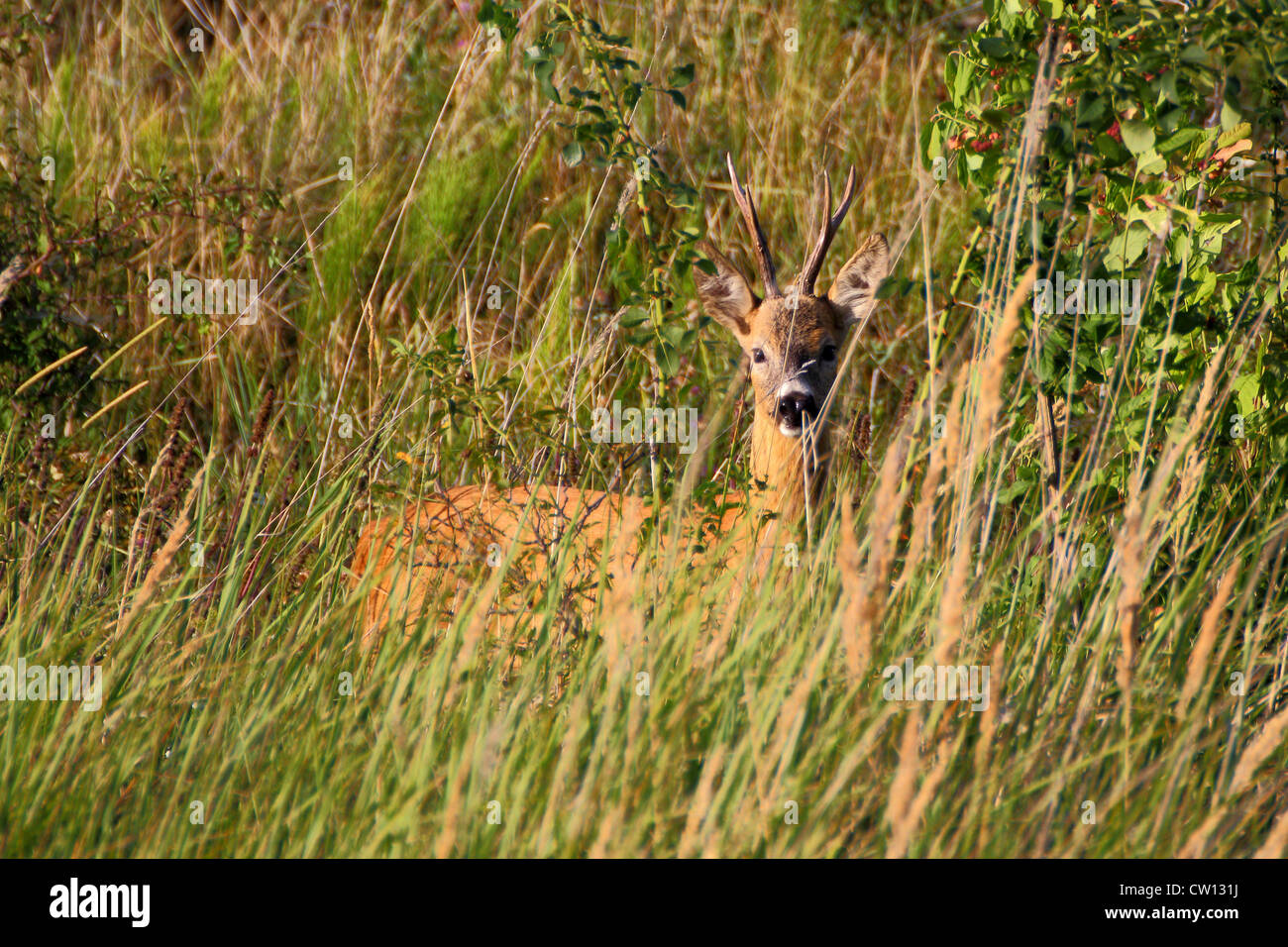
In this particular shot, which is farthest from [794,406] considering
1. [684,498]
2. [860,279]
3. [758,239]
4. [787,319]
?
[684,498]

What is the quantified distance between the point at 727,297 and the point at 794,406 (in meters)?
0.67

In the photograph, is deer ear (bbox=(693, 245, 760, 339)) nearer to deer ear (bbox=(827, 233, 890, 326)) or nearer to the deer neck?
deer ear (bbox=(827, 233, 890, 326))

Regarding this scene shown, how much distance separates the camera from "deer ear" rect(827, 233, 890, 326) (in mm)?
4734

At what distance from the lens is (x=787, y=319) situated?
15.8 feet

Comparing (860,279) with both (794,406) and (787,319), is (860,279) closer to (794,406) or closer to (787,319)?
(787,319)

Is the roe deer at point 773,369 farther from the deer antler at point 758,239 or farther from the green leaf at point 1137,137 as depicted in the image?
the green leaf at point 1137,137

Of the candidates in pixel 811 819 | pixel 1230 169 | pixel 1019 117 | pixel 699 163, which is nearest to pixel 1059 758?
pixel 811 819

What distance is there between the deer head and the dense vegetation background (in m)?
0.25

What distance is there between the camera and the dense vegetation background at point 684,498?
2172mm

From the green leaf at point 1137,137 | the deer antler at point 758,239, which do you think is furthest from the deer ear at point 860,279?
the green leaf at point 1137,137

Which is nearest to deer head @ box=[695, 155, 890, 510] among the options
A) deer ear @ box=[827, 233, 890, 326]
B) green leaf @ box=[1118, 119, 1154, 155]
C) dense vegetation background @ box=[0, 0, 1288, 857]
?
deer ear @ box=[827, 233, 890, 326]

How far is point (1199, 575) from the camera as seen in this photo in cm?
287
